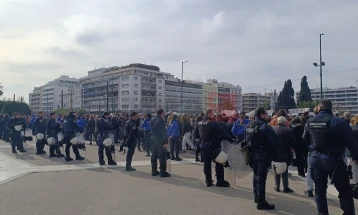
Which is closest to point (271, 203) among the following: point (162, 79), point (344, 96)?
point (162, 79)

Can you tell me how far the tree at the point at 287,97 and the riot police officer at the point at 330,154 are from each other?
72.6 metres

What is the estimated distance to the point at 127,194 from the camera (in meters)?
7.70

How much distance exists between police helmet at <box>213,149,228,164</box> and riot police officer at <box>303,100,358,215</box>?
2.76 m

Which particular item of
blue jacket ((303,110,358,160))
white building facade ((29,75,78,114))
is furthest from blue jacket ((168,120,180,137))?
white building facade ((29,75,78,114))

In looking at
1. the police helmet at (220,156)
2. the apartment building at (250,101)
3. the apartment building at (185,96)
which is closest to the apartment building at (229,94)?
the apartment building at (250,101)

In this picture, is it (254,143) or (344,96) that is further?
(344,96)

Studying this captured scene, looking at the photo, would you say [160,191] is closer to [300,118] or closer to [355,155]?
[355,155]

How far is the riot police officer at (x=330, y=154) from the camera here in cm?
525

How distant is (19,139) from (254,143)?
1395 centimetres

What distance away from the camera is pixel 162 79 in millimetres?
133750

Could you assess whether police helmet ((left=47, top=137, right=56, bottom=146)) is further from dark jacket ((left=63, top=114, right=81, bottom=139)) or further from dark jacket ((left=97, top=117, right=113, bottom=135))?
dark jacket ((left=97, top=117, right=113, bottom=135))

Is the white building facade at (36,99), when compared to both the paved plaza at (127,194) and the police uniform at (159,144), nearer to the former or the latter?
the paved plaza at (127,194)

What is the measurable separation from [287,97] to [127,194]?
73.5 meters

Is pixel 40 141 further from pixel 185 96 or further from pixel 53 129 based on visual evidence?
pixel 185 96
